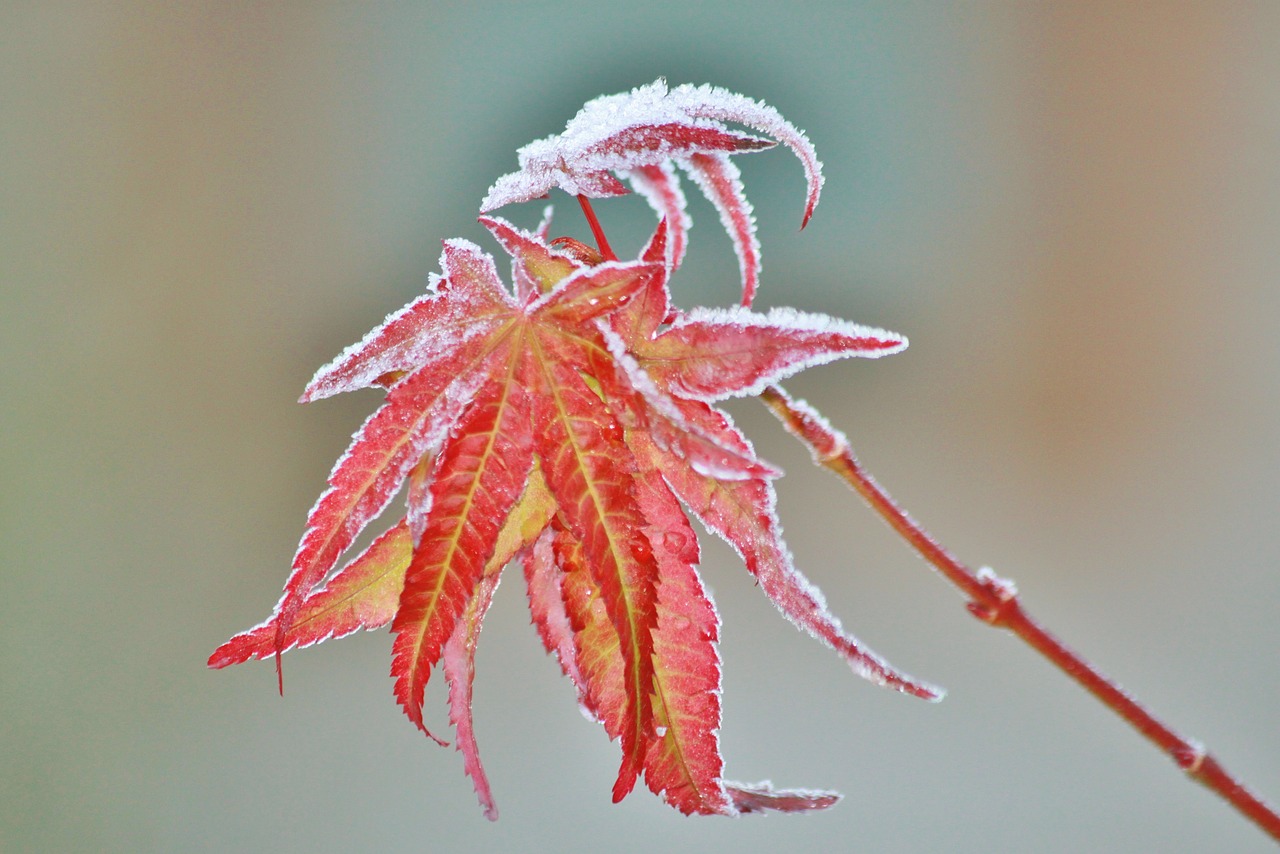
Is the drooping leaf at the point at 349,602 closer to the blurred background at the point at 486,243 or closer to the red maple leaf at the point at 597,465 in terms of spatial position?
the red maple leaf at the point at 597,465

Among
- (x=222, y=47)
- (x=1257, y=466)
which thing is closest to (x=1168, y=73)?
(x=1257, y=466)

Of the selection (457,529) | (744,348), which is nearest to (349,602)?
(457,529)

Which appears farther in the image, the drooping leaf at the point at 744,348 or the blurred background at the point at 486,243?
the blurred background at the point at 486,243

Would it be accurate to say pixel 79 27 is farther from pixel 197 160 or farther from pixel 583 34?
pixel 583 34

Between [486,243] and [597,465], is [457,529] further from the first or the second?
[486,243]

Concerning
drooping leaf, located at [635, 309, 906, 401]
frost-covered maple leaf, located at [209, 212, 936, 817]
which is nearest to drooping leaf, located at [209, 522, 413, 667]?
frost-covered maple leaf, located at [209, 212, 936, 817]

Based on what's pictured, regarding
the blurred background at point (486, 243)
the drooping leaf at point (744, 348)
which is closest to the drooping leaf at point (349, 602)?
the drooping leaf at point (744, 348)
